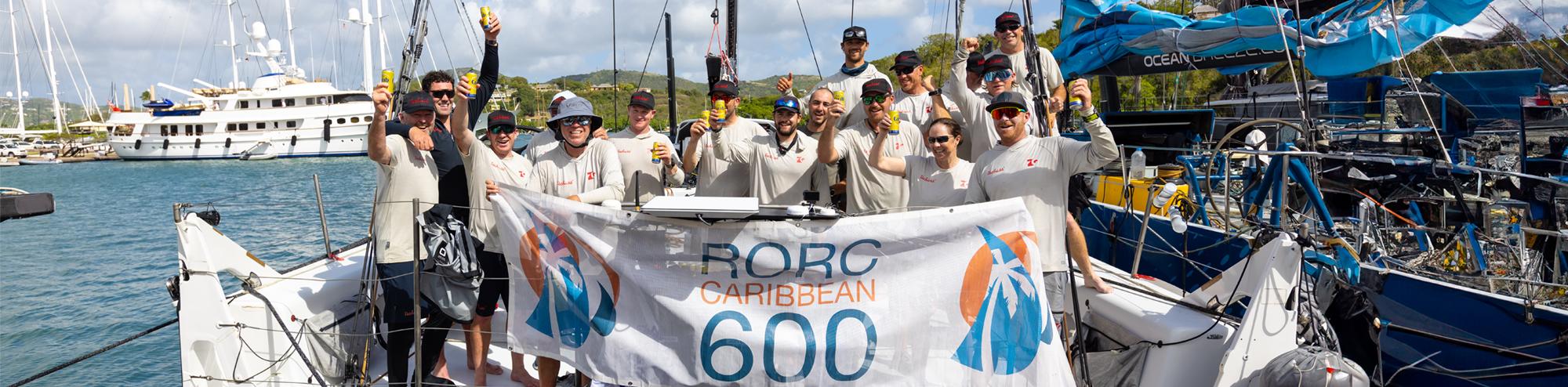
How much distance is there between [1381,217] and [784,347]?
5495 millimetres

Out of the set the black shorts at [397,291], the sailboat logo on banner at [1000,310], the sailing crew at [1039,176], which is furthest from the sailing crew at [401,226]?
the sailing crew at [1039,176]

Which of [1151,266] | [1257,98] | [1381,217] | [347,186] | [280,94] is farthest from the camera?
[280,94]

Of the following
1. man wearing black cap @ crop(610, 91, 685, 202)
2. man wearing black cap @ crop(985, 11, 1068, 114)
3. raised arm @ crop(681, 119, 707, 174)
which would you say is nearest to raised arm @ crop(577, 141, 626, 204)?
raised arm @ crop(681, 119, 707, 174)

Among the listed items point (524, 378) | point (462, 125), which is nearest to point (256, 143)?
point (524, 378)

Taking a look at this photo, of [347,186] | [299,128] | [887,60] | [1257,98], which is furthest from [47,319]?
[299,128]

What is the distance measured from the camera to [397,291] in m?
4.85

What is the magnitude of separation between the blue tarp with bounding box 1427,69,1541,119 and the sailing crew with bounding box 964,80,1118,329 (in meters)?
8.62

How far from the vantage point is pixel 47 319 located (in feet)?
41.9

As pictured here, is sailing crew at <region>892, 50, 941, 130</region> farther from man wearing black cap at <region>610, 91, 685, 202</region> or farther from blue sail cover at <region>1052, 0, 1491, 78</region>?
blue sail cover at <region>1052, 0, 1491, 78</region>

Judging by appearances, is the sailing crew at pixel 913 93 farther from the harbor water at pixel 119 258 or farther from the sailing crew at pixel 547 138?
the harbor water at pixel 119 258

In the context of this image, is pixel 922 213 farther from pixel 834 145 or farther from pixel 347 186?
pixel 347 186

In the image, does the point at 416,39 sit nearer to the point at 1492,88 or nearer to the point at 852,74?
the point at 852,74

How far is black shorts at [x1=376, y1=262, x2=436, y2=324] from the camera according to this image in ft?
15.9

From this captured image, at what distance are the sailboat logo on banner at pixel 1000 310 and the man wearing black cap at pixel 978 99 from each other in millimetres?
1512
